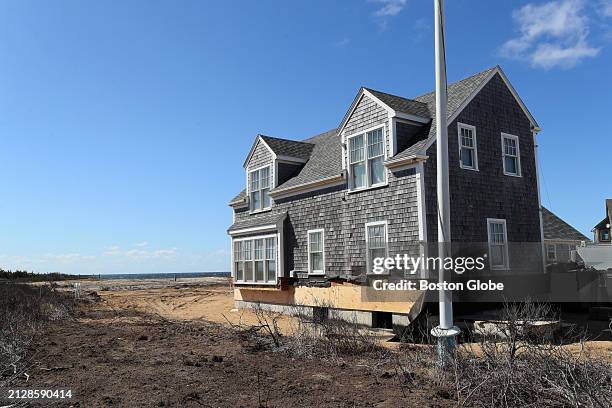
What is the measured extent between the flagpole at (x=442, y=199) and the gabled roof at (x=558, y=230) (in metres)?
24.9

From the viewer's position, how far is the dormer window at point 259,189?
78.7 ft

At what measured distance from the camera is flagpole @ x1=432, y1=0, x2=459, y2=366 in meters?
7.77

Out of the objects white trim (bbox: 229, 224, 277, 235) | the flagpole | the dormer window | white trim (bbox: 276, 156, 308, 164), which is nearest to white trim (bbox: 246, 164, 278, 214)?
the dormer window

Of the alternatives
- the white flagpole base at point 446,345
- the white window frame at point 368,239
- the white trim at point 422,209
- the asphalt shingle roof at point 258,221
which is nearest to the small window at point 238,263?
the asphalt shingle roof at point 258,221

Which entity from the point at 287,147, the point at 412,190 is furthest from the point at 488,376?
the point at 287,147

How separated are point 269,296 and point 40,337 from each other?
10.4 meters

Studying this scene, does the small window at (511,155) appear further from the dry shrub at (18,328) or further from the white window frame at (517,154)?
the dry shrub at (18,328)

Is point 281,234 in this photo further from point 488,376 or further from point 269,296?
point 488,376

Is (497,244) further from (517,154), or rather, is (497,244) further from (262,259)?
(262,259)

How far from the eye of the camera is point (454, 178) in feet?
55.5

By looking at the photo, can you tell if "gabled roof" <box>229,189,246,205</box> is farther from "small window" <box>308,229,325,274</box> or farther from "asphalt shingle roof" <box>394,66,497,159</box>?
"asphalt shingle roof" <box>394,66,497,159</box>

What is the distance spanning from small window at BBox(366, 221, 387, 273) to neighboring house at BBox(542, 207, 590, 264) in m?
14.6

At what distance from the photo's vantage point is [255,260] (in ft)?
76.2

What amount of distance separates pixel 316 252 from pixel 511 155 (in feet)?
26.4
